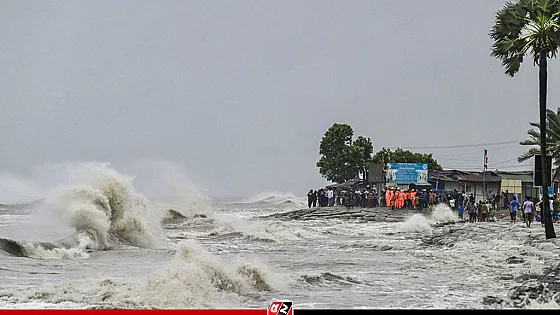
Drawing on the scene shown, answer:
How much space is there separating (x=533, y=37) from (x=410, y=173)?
32651mm

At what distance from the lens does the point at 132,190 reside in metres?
26.8

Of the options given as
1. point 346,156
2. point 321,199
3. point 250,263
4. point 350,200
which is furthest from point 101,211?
point 346,156

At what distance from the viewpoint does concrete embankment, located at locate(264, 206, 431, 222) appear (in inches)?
1420

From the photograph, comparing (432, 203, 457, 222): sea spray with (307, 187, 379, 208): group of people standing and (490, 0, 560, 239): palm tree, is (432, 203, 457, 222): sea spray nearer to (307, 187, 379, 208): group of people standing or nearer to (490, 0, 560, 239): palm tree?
(307, 187, 379, 208): group of people standing

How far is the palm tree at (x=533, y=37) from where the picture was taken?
17.4 metres

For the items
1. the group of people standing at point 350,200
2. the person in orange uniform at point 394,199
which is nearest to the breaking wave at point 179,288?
the person in orange uniform at point 394,199

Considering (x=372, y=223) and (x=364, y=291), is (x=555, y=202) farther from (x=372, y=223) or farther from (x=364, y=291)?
(x=364, y=291)

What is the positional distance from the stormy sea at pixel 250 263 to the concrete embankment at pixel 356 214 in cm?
523

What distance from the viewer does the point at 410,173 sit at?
49938 mm

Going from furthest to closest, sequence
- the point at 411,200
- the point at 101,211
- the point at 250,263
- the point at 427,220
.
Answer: the point at 411,200 → the point at 427,220 → the point at 101,211 → the point at 250,263

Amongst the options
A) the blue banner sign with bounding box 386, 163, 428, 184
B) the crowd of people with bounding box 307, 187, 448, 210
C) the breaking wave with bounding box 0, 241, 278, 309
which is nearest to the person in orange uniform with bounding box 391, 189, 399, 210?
the crowd of people with bounding box 307, 187, 448, 210

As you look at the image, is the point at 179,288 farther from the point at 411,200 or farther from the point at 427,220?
the point at 411,200

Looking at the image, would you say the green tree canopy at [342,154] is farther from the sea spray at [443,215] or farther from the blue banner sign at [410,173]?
the sea spray at [443,215]

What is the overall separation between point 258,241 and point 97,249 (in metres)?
5.81
